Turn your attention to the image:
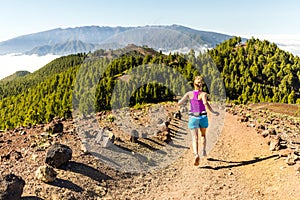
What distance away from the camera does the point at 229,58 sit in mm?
110625

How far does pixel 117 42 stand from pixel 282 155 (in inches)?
450

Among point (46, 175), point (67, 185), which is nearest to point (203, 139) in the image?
point (67, 185)

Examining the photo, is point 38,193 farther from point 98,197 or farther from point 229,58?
point 229,58

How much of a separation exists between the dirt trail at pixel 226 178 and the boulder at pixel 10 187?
11.2ft

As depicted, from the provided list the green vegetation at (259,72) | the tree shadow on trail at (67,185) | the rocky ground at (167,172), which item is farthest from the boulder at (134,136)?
the green vegetation at (259,72)

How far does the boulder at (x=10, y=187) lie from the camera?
29.1 ft

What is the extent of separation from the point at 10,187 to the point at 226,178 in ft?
25.3

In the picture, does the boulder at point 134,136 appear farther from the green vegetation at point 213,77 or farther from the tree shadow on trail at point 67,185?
the green vegetation at point 213,77

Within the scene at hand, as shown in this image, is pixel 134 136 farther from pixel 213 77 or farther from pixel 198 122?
pixel 213 77

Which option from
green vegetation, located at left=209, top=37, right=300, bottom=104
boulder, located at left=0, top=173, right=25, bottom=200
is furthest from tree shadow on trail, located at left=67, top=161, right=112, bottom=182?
green vegetation, located at left=209, top=37, right=300, bottom=104

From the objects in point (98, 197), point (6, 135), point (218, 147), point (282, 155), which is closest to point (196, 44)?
point (218, 147)

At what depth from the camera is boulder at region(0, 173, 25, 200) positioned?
8859 mm

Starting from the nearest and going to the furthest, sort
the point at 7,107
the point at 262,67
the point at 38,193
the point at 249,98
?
1. the point at 38,193
2. the point at 249,98
3. the point at 262,67
4. the point at 7,107

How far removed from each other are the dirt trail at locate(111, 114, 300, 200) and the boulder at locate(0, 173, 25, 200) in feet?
11.2
